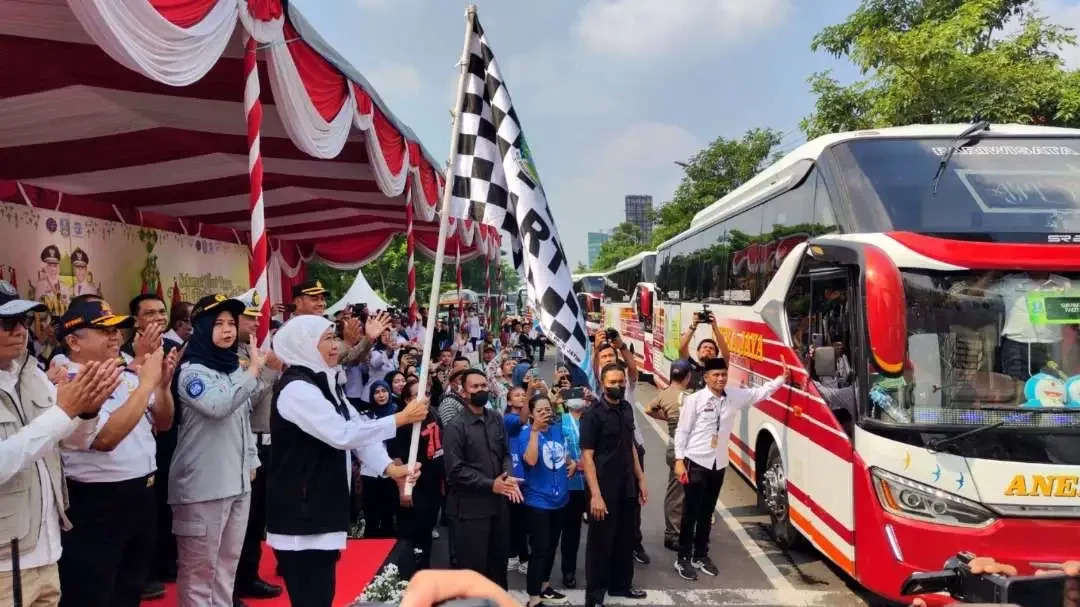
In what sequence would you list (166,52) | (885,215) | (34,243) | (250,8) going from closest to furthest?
(166,52) → (250,8) → (885,215) → (34,243)

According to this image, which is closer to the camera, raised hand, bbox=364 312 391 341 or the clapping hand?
the clapping hand

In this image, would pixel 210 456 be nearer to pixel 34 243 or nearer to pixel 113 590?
pixel 113 590

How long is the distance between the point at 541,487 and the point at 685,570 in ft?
5.55

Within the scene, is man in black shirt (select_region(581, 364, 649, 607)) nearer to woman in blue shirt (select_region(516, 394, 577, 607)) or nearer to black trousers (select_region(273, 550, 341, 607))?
woman in blue shirt (select_region(516, 394, 577, 607))

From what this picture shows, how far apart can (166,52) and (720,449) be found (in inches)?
188

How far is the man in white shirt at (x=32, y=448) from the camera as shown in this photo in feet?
7.84

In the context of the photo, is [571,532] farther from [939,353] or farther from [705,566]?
[939,353]

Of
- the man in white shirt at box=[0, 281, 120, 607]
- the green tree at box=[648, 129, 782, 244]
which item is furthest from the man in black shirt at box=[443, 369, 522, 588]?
the green tree at box=[648, 129, 782, 244]

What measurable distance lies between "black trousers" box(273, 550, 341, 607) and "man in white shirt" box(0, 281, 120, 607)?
0.87m

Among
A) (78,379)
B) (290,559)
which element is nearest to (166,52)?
(78,379)

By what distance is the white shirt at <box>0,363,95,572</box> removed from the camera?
233 centimetres

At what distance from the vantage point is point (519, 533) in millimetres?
5691

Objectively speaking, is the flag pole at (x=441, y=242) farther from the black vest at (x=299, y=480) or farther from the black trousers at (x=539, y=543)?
the black trousers at (x=539, y=543)

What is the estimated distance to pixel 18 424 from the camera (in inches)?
101
